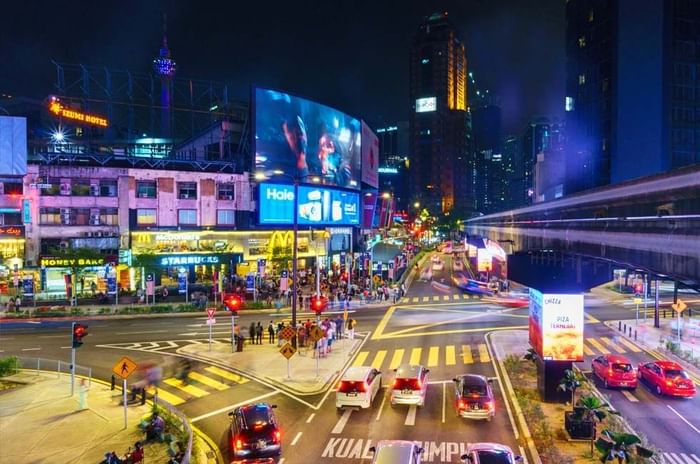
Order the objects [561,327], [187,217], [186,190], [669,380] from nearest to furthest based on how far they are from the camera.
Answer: [561,327], [669,380], [187,217], [186,190]

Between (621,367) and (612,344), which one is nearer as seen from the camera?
(621,367)

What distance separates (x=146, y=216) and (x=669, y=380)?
4826 centimetres

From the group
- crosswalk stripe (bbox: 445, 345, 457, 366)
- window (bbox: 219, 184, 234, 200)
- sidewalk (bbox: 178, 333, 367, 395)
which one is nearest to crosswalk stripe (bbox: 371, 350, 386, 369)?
sidewalk (bbox: 178, 333, 367, 395)

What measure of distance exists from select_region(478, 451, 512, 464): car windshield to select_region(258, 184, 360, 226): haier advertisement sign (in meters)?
46.0

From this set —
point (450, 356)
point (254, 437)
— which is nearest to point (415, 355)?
point (450, 356)

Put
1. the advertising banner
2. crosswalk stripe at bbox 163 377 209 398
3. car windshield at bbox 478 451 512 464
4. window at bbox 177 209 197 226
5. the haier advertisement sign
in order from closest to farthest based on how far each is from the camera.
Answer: car windshield at bbox 478 451 512 464, crosswalk stripe at bbox 163 377 209 398, window at bbox 177 209 197 226, the haier advertisement sign, the advertising banner

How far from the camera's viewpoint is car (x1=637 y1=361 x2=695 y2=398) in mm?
21844

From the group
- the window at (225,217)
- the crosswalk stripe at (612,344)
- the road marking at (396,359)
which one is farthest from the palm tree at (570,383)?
the window at (225,217)

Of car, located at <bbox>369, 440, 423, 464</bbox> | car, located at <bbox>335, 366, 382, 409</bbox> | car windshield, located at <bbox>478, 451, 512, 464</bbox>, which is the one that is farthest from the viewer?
car, located at <bbox>335, 366, 382, 409</bbox>

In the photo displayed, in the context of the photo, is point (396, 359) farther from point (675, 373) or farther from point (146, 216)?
point (146, 216)

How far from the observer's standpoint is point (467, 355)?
1136 inches

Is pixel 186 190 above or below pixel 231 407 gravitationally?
above

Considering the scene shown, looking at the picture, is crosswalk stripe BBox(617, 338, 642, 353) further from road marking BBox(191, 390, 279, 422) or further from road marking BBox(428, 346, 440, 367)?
road marking BBox(191, 390, 279, 422)

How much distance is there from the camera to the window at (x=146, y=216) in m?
54.1
